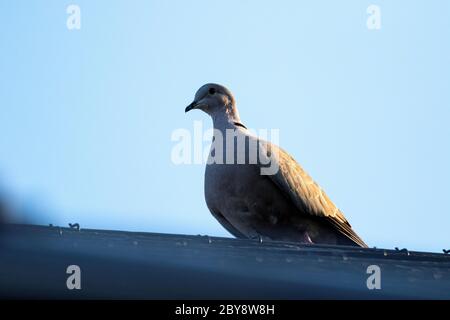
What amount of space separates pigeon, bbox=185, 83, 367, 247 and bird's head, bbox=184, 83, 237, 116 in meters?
0.38

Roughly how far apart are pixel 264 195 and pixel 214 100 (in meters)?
1.78

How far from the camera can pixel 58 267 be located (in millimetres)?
6734

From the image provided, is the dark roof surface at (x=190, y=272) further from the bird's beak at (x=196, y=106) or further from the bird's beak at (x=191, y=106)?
the bird's beak at (x=191, y=106)

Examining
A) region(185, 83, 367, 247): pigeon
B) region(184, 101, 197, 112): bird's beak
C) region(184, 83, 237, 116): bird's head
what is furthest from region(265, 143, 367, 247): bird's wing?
region(184, 101, 197, 112): bird's beak

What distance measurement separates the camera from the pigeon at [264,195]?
12.6m

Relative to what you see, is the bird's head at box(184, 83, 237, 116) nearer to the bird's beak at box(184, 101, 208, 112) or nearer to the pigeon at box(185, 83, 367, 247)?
the bird's beak at box(184, 101, 208, 112)

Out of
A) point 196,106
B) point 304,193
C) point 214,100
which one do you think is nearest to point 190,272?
point 304,193

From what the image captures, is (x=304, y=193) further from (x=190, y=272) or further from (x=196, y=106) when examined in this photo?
(x=190, y=272)

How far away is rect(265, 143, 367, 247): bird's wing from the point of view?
12.9m

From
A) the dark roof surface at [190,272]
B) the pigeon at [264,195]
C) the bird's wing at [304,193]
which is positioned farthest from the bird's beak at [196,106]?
the dark roof surface at [190,272]

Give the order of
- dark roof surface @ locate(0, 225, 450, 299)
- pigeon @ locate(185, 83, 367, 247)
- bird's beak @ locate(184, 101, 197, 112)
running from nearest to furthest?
dark roof surface @ locate(0, 225, 450, 299)
pigeon @ locate(185, 83, 367, 247)
bird's beak @ locate(184, 101, 197, 112)

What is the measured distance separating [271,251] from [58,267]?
8.37 ft
